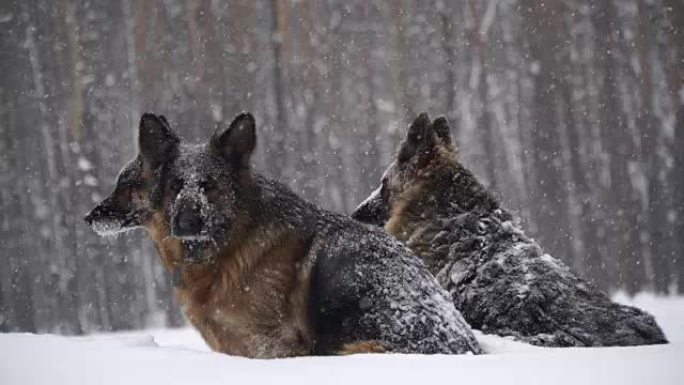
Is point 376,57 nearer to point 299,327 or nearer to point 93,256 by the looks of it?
point 93,256

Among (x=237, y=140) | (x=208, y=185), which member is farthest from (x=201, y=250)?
(x=237, y=140)

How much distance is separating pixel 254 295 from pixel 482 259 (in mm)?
1533

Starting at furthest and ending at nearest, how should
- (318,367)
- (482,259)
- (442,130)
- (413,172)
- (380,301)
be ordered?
(442,130), (413,172), (482,259), (380,301), (318,367)

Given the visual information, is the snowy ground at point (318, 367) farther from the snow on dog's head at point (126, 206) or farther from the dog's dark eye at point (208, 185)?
the snow on dog's head at point (126, 206)

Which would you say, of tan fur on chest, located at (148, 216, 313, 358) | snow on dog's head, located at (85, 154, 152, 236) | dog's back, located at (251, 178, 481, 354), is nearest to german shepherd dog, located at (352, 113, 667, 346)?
dog's back, located at (251, 178, 481, 354)

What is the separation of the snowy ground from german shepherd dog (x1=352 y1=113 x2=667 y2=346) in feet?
3.46

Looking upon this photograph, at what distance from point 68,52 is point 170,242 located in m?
4.82

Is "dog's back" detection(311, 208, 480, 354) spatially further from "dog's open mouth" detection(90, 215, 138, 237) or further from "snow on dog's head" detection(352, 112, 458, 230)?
"snow on dog's head" detection(352, 112, 458, 230)

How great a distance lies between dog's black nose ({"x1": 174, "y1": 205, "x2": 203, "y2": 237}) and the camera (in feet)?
12.4

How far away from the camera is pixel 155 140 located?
13.5 ft

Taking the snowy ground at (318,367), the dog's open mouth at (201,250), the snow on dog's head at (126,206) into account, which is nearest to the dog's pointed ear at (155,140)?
the snow on dog's head at (126,206)

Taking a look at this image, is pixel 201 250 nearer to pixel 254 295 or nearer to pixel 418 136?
pixel 254 295

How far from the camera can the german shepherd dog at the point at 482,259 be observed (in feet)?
13.6

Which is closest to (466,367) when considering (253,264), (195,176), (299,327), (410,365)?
(410,365)
